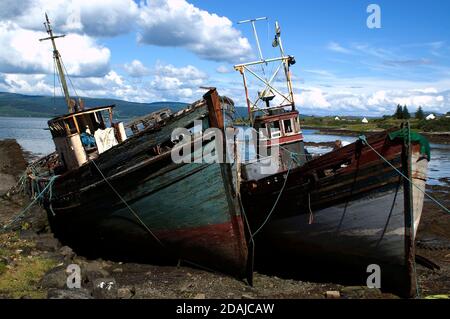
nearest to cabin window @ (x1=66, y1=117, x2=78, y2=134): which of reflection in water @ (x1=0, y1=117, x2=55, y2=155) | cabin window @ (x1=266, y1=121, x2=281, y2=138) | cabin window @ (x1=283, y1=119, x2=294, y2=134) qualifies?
reflection in water @ (x1=0, y1=117, x2=55, y2=155)

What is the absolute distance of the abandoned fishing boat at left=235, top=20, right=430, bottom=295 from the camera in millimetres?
8938

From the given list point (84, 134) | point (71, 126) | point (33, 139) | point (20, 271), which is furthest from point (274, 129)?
point (33, 139)

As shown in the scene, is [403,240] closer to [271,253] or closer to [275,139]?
[271,253]

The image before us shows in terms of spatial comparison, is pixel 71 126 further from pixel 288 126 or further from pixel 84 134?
pixel 288 126

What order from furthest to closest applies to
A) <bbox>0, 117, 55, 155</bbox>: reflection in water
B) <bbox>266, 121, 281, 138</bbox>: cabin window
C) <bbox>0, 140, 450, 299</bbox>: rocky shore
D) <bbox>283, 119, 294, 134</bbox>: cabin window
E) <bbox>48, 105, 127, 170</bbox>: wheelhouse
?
<bbox>0, 117, 55, 155</bbox>: reflection in water < <bbox>283, 119, 294, 134</bbox>: cabin window < <bbox>266, 121, 281, 138</bbox>: cabin window < <bbox>48, 105, 127, 170</bbox>: wheelhouse < <bbox>0, 140, 450, 299</bbox>: rocky shore

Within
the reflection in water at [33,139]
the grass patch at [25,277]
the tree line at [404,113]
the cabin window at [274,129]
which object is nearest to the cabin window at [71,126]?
the reflection in water at [33,139]

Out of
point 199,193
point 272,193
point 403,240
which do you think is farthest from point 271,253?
point 403,240

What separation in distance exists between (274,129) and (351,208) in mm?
6149

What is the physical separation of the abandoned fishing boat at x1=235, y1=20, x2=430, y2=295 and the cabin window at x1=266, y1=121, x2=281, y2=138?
446 cm

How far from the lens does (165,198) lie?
10.6 metres

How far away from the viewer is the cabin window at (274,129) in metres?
15.1

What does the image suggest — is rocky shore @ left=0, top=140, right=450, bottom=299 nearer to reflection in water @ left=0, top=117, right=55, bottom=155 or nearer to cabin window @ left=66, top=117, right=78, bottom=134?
cabin window @ left=66, top=117, right=78, bottom=134

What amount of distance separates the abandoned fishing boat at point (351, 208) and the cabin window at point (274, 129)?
446 cm
